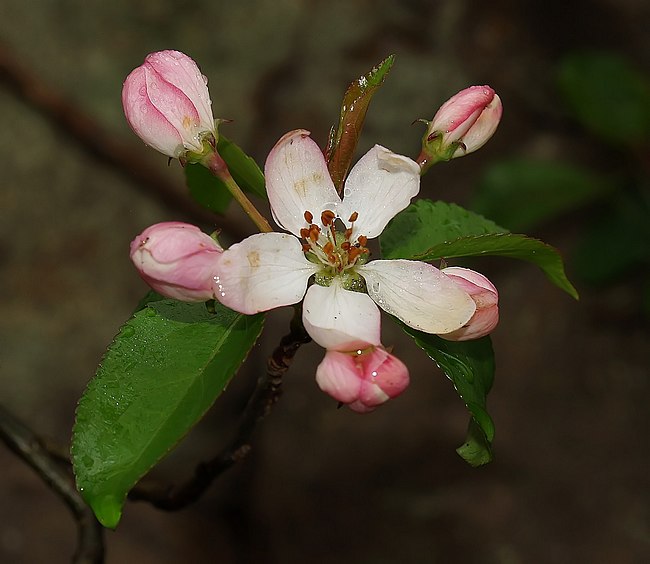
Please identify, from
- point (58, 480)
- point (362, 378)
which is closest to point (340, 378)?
point (362, 378)

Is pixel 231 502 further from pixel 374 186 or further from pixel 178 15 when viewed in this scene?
pixel 374 186

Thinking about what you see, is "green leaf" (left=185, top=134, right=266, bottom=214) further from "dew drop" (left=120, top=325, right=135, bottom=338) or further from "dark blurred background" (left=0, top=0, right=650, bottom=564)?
"dark blurred background" (left=0, top=0, right=650, bottom=564)

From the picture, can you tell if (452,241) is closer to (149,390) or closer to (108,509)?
(149,390)

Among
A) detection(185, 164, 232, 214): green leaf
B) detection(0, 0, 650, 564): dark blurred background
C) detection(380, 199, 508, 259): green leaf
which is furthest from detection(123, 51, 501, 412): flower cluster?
detection(0, 0, 650, 564): dark blurred background

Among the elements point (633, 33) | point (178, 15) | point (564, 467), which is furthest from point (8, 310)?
point (633, 33)

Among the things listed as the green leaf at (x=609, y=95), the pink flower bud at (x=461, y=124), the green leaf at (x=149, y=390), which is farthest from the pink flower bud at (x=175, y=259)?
the green leaf at (x=609, y=95)

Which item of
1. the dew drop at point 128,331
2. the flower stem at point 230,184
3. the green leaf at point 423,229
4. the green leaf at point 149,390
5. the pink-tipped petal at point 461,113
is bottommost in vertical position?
the green leaf at point 423,229

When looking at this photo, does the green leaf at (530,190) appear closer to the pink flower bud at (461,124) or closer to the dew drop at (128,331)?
the pink flower bud at (461,124)
